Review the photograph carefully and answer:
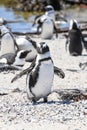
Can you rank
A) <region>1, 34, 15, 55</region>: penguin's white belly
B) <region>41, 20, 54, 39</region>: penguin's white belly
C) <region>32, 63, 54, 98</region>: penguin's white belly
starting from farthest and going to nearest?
<region>41, 20, 54, 39</region>: penguin's white belly
<region>1, 34, 15, 55</region>: penguin's white belly
<region>32, 63, 54, 98</region>: penguin's white belly

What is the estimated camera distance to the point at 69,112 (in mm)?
5551

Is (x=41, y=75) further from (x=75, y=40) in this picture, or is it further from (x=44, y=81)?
(x=75, y=40)

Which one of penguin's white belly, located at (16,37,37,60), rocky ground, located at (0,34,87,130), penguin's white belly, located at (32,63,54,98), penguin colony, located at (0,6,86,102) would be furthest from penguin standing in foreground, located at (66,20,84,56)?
penguin's white belly, located at (32,63,54,98)

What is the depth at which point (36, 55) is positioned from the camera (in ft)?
22.1

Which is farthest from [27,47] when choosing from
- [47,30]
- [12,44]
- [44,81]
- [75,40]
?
[47,30]

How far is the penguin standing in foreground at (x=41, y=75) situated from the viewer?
635 cm

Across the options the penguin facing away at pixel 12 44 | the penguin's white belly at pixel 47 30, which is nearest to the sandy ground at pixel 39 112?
the penguin facing away at pixel 12 44

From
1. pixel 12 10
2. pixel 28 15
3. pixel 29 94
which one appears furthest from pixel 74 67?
pixel 12 10

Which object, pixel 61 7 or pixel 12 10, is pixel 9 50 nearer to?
pixel 12 10

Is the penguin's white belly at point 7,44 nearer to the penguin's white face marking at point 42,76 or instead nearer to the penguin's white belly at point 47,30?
the penguin's white face marking at point 42,76

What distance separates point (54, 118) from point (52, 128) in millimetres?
329

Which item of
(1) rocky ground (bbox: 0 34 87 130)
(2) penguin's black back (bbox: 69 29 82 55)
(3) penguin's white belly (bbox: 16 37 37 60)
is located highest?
(1) rocky ground (bbox: 0 34 87 130)

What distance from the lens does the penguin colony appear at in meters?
6.38

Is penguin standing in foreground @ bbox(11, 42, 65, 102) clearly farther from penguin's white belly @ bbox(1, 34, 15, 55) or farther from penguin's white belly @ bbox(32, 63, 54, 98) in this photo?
penguin's white belly @ bbox(1, 34, 15, 55)
